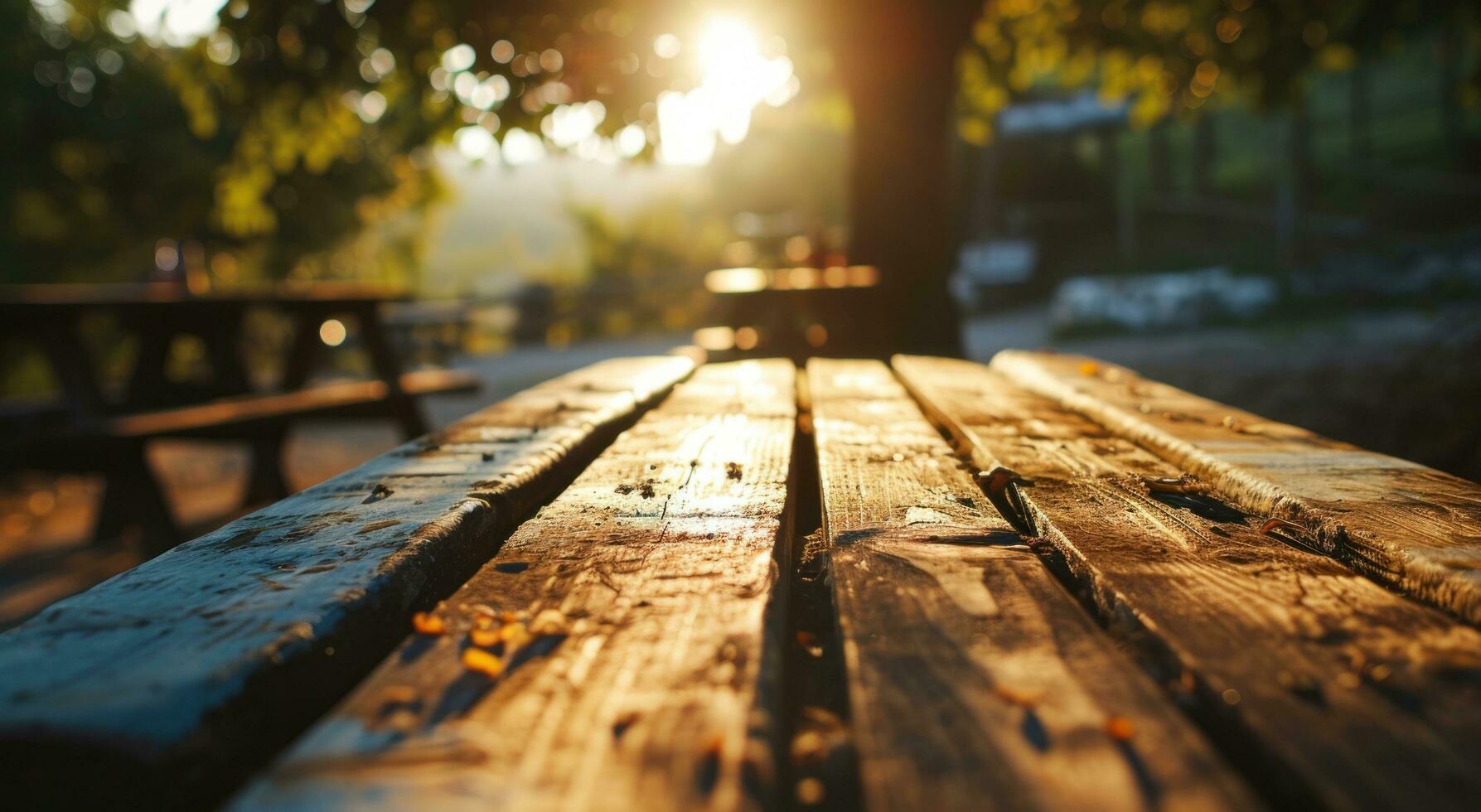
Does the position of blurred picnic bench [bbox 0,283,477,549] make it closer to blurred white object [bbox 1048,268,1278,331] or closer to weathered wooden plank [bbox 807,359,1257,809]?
weathered wooden plank [bbox 807,359,1257,809]

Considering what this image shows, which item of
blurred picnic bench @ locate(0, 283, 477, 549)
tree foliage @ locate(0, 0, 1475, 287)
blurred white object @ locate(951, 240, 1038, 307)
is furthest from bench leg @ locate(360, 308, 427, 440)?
blurred white object @ locate(951, 240, 1038, 307)

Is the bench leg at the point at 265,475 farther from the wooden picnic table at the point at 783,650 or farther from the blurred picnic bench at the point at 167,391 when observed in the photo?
the wooden picnic table at the point at 783,650

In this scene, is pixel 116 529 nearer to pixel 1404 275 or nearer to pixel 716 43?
pixel 716 43

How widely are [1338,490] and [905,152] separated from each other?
200 inches

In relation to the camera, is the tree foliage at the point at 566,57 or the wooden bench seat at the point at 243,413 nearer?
the wooden bench seat at the point at 243,413

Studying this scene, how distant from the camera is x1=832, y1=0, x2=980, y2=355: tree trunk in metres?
5.75

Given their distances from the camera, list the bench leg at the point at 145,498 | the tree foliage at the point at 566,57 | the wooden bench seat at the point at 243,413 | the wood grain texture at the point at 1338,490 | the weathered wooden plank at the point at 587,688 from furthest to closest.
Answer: the tree foliage at the point at 566,57 → the bench leg at the point at 145,498 → the wooden bench seat at the point at 243,413 → the wood grain texture at the point at 1338,490 → the weathered wooden plank at the point at 587,688

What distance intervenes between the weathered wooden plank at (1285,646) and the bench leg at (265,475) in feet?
17.0

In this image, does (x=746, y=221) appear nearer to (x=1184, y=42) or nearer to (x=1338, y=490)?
(x=1184, y=42)

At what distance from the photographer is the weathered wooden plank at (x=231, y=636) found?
0.62 metres

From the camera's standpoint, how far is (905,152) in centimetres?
599

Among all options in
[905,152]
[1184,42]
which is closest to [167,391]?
[905,152]

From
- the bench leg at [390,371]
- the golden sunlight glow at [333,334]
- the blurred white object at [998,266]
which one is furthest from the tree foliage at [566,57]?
the blurred white object at [998,266]

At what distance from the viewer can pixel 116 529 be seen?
470cm
